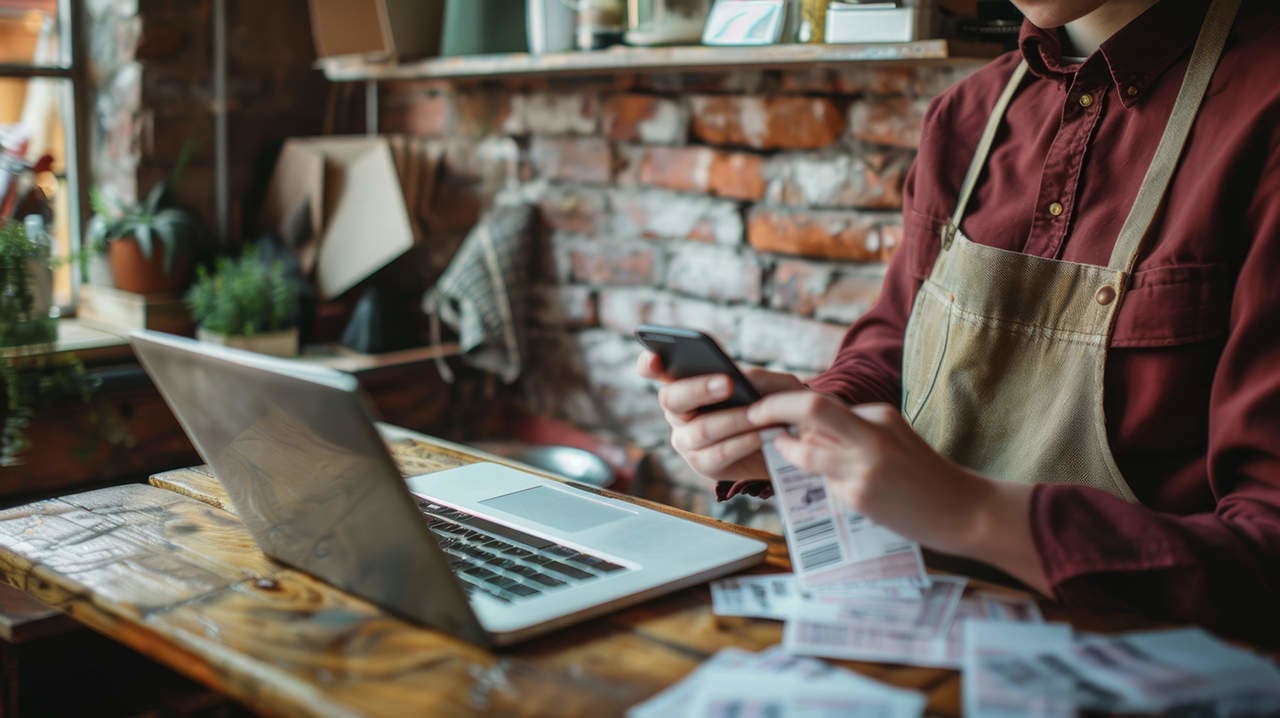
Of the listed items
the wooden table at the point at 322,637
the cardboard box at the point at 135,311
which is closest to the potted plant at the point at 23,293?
the cardboard box at the point at 135,311

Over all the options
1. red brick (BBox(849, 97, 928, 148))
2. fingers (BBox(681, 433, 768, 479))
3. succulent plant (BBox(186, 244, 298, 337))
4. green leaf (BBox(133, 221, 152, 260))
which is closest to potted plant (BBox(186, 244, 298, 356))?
succulent plant (BBox(186, 244, 298, 337))

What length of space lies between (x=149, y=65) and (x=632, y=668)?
1995 millimetres

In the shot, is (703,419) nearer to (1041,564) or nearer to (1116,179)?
(1041,564)

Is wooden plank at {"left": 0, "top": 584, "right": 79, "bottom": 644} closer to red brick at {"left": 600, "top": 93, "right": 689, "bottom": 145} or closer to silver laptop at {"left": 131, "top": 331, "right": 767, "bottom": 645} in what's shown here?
silver laptop at {"left": 131, "top": 331, "right": 767, "bottom": 645}

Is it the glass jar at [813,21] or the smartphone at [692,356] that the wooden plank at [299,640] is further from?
the glass jar at [813,21]

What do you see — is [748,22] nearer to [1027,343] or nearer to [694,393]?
[1027,343]

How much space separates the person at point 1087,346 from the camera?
2.79 ft

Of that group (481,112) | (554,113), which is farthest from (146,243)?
(554,113)

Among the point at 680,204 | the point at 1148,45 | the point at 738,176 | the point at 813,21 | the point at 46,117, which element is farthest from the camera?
the point at 46,117

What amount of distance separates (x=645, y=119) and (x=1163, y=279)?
Result: 1251 mm

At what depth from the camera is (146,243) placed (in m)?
2.22

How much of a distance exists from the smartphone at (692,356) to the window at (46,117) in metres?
1.79

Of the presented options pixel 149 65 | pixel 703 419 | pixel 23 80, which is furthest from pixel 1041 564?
pixel 23 80

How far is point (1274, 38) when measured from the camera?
104 cm
